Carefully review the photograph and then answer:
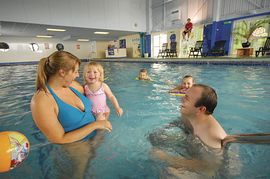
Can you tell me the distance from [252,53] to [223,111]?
11403mm

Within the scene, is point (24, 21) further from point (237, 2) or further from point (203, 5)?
point (237, 2)

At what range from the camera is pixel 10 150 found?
3.64 feet

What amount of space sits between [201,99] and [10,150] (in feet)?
4.63

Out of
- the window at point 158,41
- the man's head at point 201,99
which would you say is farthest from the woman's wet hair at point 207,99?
the window at point 158,41

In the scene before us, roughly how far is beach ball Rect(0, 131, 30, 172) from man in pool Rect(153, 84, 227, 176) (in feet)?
3.95

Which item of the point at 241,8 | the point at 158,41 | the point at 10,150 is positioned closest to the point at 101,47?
the point at 158,41

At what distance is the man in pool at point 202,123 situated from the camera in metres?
1.52

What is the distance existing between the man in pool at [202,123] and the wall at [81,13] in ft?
46.5

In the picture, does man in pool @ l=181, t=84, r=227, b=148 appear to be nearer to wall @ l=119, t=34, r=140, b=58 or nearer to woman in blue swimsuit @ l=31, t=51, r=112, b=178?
woman in blue swimsuit @ l=31, t=51, r=112, b=178

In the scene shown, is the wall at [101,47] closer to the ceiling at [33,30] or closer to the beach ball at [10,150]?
the ceiling at [33,30]

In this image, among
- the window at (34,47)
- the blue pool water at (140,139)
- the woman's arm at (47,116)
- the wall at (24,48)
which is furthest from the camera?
the window at (34,47)

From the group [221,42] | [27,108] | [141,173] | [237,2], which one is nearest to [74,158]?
[141,173]

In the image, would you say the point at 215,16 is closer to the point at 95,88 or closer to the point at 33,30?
the point at 95,88

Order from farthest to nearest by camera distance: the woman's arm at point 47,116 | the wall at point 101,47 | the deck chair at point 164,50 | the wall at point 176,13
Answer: the wall at point 101,47 < the deck chair at point 164,50 < the wall at point 176,13 < the woman's arm at point 47,116
